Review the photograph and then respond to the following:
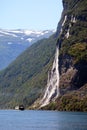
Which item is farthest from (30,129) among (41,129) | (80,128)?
(80,128)

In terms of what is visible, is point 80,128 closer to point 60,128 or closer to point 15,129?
point 60,128

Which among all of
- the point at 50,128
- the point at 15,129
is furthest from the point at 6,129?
the point at 50,128

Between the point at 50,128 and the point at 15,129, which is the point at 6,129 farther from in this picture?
the point at 50,128

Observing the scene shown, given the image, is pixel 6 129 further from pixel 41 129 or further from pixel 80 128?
pixel 80 128

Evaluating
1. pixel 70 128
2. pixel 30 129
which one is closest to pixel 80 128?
pixel 70 128

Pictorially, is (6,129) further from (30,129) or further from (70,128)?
(70,128)

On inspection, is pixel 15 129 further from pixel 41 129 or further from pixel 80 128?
pixel 80 128
